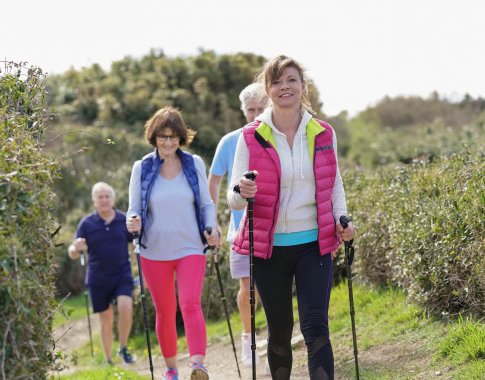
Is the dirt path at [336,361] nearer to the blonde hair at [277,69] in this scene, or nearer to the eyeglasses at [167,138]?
the eyeglasses at [167,138]

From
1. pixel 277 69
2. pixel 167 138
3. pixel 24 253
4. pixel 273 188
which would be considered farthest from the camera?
pixel 167 138

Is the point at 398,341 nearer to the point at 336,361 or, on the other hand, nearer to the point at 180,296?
the point at 336,361

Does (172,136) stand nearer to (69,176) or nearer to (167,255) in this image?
(167,255)

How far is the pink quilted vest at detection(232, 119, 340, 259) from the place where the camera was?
5.52m

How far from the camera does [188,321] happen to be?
6.81m

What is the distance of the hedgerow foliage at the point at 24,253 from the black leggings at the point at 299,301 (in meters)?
1.51

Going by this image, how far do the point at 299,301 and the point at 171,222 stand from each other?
1.78m

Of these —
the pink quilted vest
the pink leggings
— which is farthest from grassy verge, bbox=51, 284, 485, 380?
the pink quilted vest

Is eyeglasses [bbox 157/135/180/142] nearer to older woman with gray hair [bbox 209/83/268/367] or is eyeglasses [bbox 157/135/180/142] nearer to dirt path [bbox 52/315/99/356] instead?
older woman with gray hair [bbox 209/83/268/367]

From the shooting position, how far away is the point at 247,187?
212 inches

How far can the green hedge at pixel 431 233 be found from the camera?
6.93 m

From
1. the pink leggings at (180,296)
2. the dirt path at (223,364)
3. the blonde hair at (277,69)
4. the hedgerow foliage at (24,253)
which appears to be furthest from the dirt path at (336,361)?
the blonde hair at (277,69)

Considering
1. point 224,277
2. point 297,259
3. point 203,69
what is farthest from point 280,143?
point 203,69

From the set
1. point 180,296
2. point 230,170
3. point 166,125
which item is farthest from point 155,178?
point 230,170
